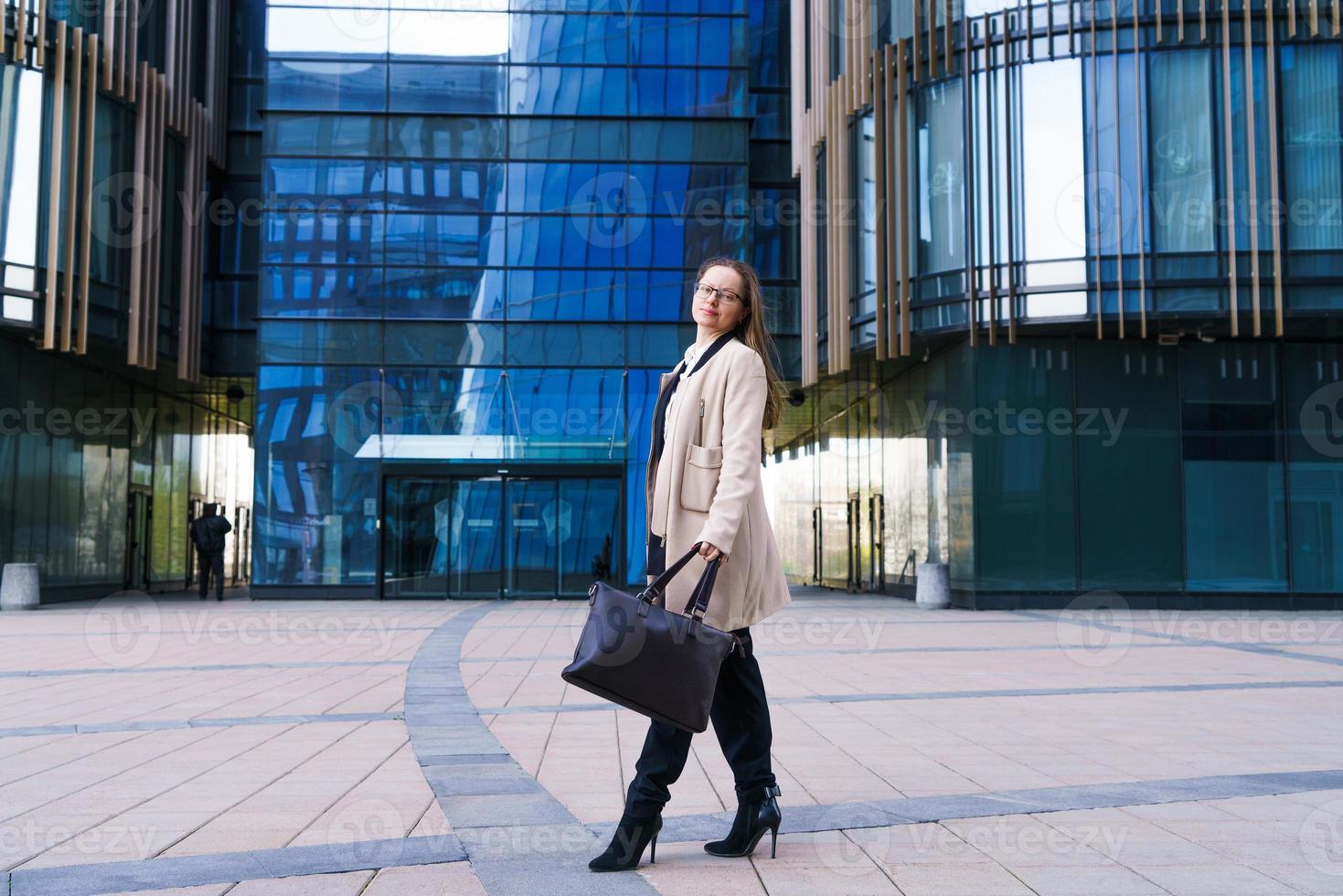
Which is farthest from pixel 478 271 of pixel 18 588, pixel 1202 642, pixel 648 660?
pixel 648 660

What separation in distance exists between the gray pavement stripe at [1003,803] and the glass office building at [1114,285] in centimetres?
1406

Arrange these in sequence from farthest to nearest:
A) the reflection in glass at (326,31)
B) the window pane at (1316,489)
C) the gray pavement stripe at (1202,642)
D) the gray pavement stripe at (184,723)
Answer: the reflection in glass at (326,31)
the window pane at (1316,489)
the gray pavement stripe at (1202,642)
the gray pavement stripe at (184,723)

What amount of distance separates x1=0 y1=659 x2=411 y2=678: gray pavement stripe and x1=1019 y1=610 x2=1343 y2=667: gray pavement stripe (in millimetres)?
8115

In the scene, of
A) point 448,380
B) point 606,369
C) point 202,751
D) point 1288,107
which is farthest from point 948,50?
point 202,751

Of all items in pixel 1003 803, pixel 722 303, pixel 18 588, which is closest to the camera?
→ pixel 722 303

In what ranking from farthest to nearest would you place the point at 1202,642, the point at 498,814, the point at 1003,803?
the point at 1202,642
the point at 1003,803
the point at 498,814

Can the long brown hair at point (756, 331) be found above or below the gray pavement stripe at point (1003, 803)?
above

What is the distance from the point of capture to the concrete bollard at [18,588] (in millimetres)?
20219

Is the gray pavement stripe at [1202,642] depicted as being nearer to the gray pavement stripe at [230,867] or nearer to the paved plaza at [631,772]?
the paved plaza at [631,772]

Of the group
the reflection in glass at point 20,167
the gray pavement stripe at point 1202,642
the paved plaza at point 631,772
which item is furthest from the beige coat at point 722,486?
the reflection in glass at point 20,167

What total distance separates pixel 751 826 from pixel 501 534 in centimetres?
2041

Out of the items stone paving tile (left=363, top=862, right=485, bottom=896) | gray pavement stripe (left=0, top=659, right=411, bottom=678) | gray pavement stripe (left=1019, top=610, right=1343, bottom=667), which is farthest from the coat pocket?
gray pavement stripe (left=1019, top=610, right=1343, bottom=667)

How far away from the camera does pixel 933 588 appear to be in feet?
67.4

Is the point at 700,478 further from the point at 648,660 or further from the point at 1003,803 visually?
the point at 1003,803
